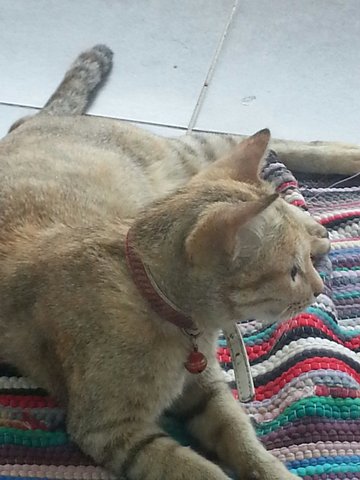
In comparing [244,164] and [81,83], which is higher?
[244,164]

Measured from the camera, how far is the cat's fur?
3.59ft

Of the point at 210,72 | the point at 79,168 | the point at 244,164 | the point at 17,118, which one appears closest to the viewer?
the point at 244,164

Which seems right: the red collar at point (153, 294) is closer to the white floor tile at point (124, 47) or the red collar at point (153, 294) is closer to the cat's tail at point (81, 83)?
the cat's tail at point (81, 83)

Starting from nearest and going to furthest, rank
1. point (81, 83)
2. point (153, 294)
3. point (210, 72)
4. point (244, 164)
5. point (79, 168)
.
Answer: point (153, 294), point (244, 164), point (79, 168), point (81, 83), point (210, 72)

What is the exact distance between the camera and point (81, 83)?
1.94 metres

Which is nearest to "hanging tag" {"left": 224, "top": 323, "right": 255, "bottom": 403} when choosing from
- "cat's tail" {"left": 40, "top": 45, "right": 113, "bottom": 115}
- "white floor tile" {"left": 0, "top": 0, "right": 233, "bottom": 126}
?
"cat's tail" {"left": 40, "top": 45, "right": 113, "bottom": 115}

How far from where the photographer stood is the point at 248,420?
125 centimetres

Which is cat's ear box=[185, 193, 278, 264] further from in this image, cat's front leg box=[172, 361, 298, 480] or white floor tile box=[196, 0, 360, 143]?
white floor tile box=[196, 0, 360, 143]

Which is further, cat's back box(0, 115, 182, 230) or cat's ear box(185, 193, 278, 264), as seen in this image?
cat's back box(0, 115, 182, 230)

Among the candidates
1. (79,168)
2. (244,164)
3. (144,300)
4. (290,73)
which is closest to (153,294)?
(144,300)

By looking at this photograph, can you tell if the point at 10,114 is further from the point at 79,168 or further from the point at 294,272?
the point at 294,272

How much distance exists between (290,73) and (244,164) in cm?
97

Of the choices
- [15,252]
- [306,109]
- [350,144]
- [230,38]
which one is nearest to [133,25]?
[230,38]

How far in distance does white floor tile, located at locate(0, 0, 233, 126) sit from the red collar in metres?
0.92
